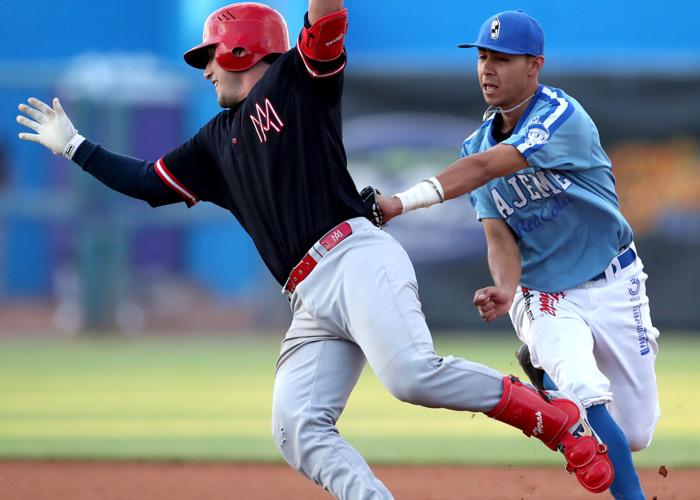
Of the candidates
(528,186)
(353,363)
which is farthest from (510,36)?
(353,363)

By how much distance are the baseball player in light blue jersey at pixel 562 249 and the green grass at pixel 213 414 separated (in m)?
2.02

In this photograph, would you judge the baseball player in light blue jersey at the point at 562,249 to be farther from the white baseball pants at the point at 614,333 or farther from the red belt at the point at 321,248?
the red belt at the point at 321,248

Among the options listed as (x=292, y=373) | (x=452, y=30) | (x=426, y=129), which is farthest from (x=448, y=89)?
(x=292, y=373)

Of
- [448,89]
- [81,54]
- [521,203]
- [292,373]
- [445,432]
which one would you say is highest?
[81,54]

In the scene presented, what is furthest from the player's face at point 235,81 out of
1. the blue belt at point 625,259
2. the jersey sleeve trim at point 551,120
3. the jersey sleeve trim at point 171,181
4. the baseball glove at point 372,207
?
the blue belt at point 625,259

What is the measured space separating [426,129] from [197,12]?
664 cm

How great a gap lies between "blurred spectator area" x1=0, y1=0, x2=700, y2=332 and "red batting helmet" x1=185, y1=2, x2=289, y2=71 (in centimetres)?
853

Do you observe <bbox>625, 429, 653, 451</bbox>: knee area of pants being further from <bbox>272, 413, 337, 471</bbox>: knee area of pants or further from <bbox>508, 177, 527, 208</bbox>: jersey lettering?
<bbox>272, 413, 337, 471</bbox>: knee area of pants

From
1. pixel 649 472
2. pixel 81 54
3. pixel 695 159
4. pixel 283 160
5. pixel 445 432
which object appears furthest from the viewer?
pixel 81 54

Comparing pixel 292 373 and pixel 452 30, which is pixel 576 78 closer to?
pixel 452 30

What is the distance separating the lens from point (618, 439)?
4742mm

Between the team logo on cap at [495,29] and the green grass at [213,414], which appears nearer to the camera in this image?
the team logo on cap at [495,29]

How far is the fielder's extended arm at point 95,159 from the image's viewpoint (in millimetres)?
4938

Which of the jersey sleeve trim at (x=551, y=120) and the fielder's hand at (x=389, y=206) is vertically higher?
the jersey sleeve trim at (x=551, y=120)
